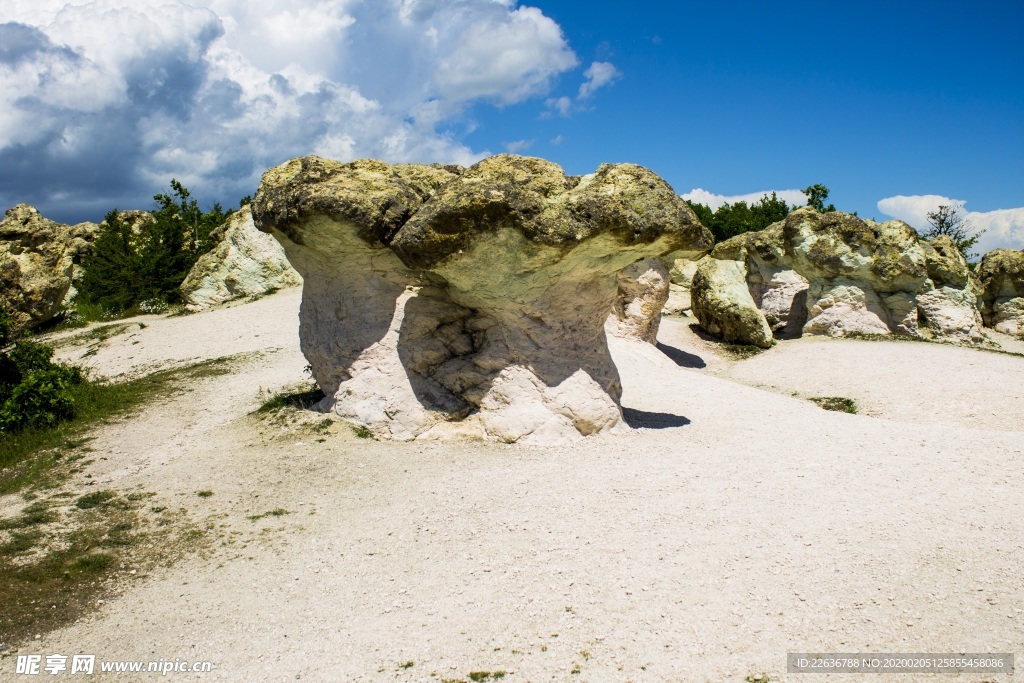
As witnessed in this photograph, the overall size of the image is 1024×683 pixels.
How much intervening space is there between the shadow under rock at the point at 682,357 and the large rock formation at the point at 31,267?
57.3 feet

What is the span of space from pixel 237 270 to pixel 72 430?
11733 mm

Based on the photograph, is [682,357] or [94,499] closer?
[94,499]

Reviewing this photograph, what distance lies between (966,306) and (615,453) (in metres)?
16.2

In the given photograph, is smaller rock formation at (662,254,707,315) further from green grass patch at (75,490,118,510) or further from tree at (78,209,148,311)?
green grass patch at (75,490,118,510)

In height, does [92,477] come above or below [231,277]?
below

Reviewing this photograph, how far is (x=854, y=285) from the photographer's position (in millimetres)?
19250

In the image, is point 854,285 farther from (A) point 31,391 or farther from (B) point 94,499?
(A) point 31,391

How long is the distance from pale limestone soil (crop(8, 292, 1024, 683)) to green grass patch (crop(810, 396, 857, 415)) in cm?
334

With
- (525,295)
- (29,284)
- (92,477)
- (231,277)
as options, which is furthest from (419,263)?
(29,284)

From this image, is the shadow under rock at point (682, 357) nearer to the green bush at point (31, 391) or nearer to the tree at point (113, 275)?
the green bush at point (31, 391)

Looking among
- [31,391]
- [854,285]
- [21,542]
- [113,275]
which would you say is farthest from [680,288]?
[21,542]

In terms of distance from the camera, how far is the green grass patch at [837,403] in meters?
12.9

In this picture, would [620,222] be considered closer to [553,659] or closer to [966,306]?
[553,659]

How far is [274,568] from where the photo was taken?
20.4ft
